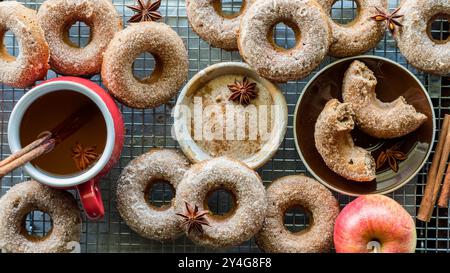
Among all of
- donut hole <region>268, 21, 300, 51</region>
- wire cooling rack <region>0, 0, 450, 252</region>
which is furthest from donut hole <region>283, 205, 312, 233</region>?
donut hole <region>268, 21, 300, 51</region>

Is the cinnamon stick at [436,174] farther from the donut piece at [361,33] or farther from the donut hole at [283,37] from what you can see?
the donut hole at [283,37]

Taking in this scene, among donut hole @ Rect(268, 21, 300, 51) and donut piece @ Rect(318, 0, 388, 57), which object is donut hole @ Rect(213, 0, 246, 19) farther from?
donut piece @ Rect(318, 0, 388, 57)

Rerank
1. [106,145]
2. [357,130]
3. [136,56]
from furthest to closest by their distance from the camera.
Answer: [357,130] → [136,56] → [106,145]

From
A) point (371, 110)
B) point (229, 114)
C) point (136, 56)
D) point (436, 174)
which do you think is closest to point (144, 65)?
point (136, 56)

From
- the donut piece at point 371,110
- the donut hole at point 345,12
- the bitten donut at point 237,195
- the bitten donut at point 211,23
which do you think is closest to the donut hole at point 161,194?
the bitten donut at point 237,195

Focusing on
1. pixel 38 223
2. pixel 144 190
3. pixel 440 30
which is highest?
pixel 440 30

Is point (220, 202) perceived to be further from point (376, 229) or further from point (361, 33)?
point (361, 33)

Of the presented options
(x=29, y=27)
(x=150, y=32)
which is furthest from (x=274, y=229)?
(x=29, y=27)
